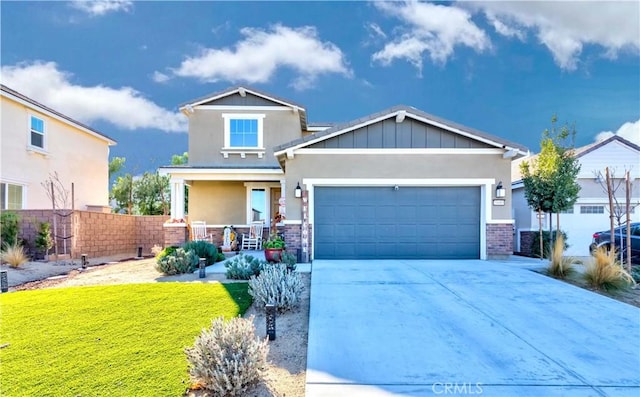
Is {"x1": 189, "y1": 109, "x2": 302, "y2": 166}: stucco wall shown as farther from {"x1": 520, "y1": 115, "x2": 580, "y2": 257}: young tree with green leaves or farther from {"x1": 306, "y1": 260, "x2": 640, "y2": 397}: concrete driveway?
{"x1": 520, "y1": 115, "x2": 580, "y2": 257}: young tree with green leaves

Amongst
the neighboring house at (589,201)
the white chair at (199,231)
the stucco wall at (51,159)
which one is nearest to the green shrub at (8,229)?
the stucco wall at (51,159)

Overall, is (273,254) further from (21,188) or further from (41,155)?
(41,155)

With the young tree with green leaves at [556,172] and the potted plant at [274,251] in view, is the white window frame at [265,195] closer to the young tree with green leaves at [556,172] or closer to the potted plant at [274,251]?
the potted plant at [274,251]

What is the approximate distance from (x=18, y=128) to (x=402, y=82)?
1678 cm

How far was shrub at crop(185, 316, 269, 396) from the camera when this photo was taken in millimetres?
3582

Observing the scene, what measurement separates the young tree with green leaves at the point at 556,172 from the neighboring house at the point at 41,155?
19894 mm

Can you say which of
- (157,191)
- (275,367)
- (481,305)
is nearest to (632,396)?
(481,305)

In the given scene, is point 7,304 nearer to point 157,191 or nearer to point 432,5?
point 432,5

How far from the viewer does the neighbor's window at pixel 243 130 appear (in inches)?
636

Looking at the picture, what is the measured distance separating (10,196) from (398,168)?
599 inches

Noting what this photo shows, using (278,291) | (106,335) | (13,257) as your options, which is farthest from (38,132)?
(278,291)

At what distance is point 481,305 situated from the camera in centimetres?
646

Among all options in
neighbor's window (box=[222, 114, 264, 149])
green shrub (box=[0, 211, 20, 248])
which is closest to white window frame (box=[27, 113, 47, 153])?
→ green shrub (box=[0, 211, 20, 248])

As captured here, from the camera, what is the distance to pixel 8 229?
12.2 m
